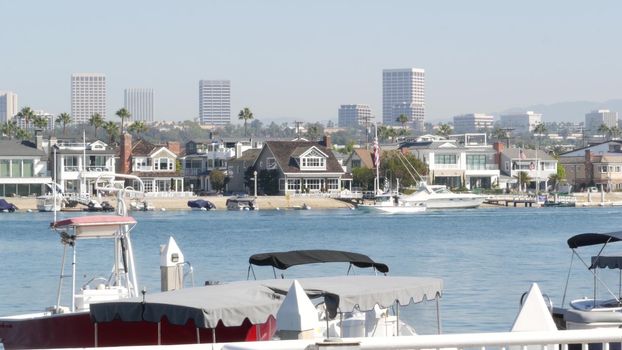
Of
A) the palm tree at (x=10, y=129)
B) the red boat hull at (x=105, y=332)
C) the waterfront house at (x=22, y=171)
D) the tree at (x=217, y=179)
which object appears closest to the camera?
the red boat hull at (x=105, y=332)

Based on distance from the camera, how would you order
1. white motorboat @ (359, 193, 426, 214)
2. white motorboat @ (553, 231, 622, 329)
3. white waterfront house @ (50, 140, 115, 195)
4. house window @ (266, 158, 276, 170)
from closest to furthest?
white motorboat @ (553, 231, 622, 329) → white motorboat @ (359, 193, 426, 214) → white waterfront house @ (50, 140, 115, 195) → house window @ (266, 158, 276, 170)

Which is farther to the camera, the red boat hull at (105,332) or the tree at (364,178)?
the tree at (364,178)

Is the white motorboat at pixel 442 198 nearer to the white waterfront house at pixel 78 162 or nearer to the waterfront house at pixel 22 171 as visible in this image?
the white waterfront house at pixel 78 162

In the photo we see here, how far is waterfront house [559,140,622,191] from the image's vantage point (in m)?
167

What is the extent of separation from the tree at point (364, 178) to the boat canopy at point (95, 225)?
12585 centimetres

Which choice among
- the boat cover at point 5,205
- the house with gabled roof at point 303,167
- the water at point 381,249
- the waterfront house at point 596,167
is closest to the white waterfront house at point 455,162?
the house with gabled roof at point 303,167

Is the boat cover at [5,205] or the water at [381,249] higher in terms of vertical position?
the boat cover at [5,205]


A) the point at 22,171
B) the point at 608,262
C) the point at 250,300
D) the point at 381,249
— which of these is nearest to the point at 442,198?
the point at 22,171

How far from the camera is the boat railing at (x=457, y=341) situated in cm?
920

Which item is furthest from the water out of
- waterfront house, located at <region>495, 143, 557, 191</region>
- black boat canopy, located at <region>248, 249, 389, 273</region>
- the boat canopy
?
waterfront house, located at <region>495, 143, 557, 191</region>

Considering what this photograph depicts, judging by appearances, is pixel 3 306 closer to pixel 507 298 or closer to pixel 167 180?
pixel 507 298

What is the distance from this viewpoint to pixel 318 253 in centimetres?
2050

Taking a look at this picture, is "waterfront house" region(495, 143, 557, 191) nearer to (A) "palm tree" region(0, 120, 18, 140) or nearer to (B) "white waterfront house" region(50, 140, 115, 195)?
(B) "white waterfront house" region(50, 140, 115, 195)

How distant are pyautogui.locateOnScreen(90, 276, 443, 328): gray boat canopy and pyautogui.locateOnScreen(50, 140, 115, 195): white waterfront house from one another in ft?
379
